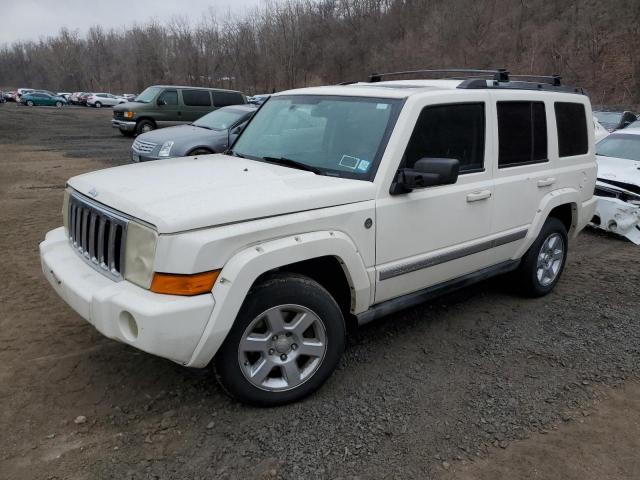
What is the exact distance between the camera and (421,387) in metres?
3.44

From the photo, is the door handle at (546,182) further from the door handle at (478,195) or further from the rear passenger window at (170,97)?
the rear passenger window at (170,97)

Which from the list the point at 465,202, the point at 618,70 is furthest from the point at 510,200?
the point at 618,70

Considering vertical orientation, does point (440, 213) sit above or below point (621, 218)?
above

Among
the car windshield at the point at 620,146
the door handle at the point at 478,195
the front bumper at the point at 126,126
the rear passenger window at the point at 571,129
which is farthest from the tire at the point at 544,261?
the front bumper at the point at 126,126

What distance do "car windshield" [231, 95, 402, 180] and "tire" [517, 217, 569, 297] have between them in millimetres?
2097

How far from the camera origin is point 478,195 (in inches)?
153

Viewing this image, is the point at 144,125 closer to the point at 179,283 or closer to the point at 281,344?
the point at 281,344

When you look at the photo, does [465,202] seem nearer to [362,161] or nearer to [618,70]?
[362,161]

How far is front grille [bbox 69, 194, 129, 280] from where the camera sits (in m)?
2.90

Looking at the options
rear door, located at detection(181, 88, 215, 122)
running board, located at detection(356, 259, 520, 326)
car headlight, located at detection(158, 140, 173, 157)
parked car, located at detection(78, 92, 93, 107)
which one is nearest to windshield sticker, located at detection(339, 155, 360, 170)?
running board, located at detection(356, 259, 520, 326)

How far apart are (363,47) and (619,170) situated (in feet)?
188

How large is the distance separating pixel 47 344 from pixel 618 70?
114 feet

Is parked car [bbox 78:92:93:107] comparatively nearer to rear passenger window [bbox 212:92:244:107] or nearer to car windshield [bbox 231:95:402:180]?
rear passenger window [bbox 212:92:244:107]

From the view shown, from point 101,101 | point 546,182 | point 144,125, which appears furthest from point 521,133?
point 101,101
